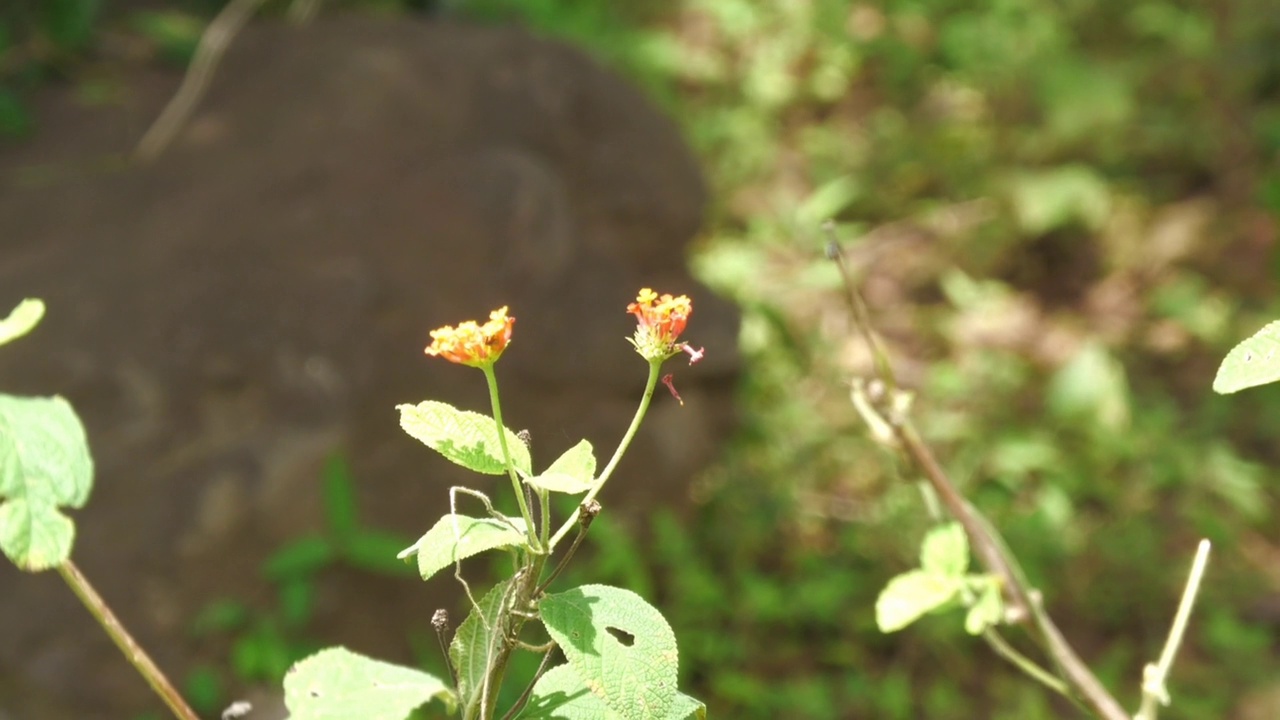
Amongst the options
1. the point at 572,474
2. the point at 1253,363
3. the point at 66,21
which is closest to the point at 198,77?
the point at 66,21

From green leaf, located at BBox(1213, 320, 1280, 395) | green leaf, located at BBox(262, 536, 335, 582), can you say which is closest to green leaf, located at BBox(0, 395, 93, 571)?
green leaf, located at BBox(1213, 320, 1280, 395)

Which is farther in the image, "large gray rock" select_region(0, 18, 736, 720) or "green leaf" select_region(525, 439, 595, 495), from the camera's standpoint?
"large gray rock" select_region(0, 18, 736, 720)

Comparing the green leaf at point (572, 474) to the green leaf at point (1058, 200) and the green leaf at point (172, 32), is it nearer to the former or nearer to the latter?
the green leaf at point (172, 32)

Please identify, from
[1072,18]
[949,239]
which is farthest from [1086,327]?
[1072,18]

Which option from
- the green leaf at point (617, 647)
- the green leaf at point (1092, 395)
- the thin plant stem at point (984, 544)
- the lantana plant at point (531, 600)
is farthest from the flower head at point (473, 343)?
the green leaf at point (1092, 395)

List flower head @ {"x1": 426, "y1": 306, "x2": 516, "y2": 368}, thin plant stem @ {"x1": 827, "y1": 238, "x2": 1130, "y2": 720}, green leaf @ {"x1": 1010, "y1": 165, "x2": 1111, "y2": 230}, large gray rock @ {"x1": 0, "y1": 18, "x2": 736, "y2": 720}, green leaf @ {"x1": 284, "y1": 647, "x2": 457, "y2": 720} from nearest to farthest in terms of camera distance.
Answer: flower head @ {"x1": 426, "y1": 306, "x2": 516, "y2": 368}, green leaf @ {"x1": 284, "y1": 647, "x2": 457, "y2": 720}, thin plant stem @ {"x1": 827, "y1": 238, "x2": 1130, "y2": 720}, large gray rock @ {"x1": 0, "y1": 18, "x2": 736, "y2": 720}, green leaf @ {"x1": 1010, "y1": 165, "x2": 1111, "y2": 230}

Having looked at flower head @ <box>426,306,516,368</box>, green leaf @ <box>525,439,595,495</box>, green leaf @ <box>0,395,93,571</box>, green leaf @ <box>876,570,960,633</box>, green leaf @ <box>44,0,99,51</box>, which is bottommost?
green leaf @ <box>44,0,99,51</box>

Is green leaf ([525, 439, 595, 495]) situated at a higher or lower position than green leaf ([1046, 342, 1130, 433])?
higher

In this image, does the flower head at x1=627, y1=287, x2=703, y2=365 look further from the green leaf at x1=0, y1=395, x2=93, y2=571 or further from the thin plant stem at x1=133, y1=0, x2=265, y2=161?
the thin plant stem at x1=133, y1=0, x2=265, y2=161
